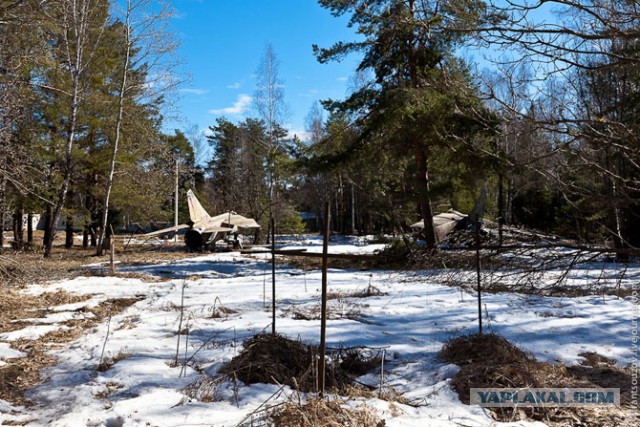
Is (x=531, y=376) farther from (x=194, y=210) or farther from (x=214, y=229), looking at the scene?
(x=194, y=210)

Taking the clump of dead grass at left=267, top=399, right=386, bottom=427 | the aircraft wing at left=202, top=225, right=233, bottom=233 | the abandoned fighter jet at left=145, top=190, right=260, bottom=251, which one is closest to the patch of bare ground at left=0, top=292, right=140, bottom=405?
the clump of dead grass at left=267, top=399, right=386, bottom=427

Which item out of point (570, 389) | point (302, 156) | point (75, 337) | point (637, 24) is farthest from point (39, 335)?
point (302, 156)

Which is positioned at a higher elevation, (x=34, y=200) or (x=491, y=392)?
(x=34, y=200)

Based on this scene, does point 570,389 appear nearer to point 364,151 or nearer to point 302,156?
point 364,151

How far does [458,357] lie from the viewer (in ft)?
15.3

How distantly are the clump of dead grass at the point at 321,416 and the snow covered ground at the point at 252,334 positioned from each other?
7.4 inches

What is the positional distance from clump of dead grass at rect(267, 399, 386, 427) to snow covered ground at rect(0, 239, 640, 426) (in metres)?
0.19

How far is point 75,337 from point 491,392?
5.29 meters

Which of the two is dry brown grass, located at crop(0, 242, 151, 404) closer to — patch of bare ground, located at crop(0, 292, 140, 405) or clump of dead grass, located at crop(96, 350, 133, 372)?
patch of bare ground, located at crop(0, 292, 140, 405)

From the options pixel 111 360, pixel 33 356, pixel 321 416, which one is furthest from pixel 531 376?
pixel 33 356

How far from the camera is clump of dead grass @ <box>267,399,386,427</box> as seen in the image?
2922mm

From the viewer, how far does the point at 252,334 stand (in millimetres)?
5840

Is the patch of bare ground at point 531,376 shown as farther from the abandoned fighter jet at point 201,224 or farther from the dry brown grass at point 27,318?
the abandoned fighter jet at point 201,224

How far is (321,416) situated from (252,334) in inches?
119
